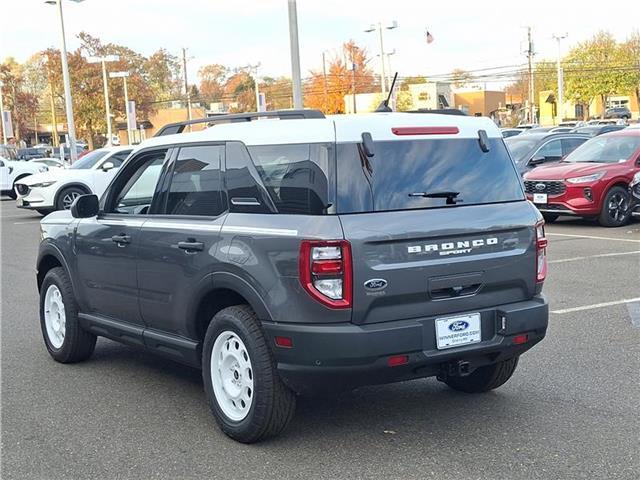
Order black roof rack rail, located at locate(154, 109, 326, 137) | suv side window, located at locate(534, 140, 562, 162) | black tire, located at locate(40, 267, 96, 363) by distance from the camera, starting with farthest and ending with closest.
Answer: suv side window, located at locate(534, 140, 562, 162) → black tire, located at locate(40, 267, 96, 363) → black roof rack rail, located at locate(154, 109, 326, 137)

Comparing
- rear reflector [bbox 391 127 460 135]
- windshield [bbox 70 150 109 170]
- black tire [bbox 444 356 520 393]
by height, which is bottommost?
black tire [bbox 444 356 520 393]

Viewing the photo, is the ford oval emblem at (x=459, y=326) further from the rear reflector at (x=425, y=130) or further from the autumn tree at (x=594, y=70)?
the autumn tree at (x=594, y=70)

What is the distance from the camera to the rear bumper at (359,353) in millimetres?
4301

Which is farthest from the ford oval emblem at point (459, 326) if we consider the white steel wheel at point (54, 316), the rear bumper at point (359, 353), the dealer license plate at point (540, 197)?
the dealer license plate at point (540, 197)

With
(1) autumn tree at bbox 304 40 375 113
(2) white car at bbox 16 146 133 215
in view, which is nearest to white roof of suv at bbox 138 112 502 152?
(2) white car at bbox 16 146 133 215

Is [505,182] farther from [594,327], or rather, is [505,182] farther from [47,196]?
[47,196]

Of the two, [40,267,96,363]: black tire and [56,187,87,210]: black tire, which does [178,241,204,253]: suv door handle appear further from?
[56,187,87,210]: black tire

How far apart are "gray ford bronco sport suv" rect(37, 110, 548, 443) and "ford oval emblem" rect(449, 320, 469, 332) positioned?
0.05 feet

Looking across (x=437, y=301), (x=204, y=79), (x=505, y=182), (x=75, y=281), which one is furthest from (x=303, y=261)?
(x=204, y=79)

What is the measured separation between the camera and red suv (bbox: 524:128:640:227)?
14.5 metres

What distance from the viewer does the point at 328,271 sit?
14.0ft

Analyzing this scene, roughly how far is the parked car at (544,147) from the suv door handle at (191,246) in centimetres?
1302

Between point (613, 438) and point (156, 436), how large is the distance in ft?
8.83

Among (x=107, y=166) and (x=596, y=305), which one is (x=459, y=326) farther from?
(x=107, y=166)
